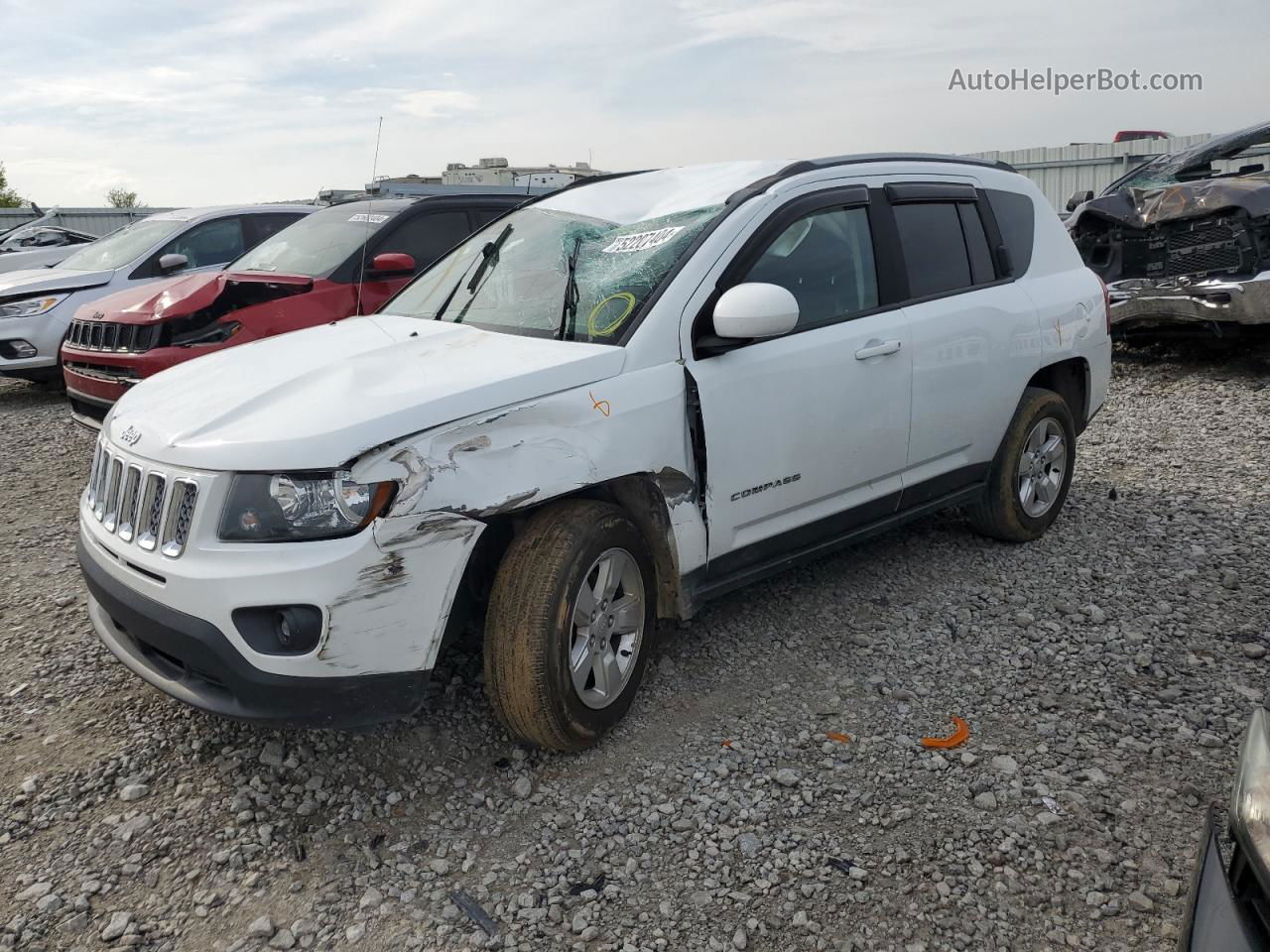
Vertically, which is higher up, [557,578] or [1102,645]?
[557,578]

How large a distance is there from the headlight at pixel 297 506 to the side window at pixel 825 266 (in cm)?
160

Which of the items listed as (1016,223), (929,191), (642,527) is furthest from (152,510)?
(1016,223)

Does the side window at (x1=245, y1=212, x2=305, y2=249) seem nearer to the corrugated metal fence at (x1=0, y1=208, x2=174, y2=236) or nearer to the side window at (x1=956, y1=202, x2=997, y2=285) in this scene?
the side window at (x1=956, y1=202, x2=997, y2=285)

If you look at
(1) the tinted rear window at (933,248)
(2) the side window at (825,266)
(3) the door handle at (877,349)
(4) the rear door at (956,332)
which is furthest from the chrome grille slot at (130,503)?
(1) the tinted rear window at (933,248)

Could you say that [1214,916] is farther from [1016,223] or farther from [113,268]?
[113,268]

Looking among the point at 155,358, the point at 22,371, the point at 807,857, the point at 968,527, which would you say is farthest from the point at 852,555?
the point at 22,371

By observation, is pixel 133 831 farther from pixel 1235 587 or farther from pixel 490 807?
pixel 1235 587

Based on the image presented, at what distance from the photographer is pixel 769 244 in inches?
138

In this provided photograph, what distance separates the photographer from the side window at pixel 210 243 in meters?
8.86

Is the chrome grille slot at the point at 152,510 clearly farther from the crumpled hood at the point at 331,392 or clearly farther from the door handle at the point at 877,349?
the door handle at the point at 877,349

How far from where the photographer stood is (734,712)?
3377 millimetres

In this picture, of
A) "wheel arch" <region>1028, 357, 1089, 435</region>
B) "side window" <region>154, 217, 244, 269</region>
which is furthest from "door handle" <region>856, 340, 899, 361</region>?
"side window" <region>154, 217, 244, 269</region>

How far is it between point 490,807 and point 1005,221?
11.5 feet

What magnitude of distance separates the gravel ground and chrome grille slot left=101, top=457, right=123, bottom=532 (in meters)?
0.75
